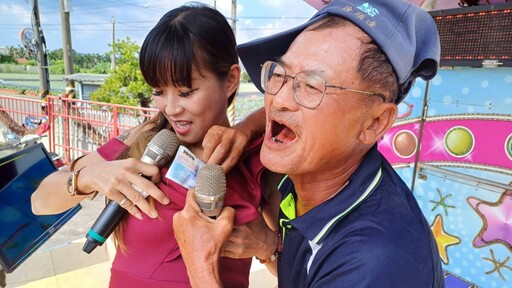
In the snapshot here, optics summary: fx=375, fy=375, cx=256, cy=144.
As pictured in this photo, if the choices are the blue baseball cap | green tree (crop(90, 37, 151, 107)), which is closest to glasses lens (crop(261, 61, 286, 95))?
the blue baseball cap

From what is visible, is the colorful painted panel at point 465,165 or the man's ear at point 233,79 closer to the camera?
the man's ear at point 233,79

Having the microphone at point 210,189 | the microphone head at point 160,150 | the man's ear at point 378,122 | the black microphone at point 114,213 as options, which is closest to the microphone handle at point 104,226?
the black microphone at point 114,213

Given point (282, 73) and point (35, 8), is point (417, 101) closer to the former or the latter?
point (282, 73)

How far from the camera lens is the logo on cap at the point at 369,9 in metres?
0.95

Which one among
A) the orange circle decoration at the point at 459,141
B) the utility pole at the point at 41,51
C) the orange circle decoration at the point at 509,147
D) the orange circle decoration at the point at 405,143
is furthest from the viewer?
the utility pole at the point at 41,51

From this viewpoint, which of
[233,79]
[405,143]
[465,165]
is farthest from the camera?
[405,143]

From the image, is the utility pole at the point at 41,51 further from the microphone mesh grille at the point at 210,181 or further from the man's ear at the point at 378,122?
the man's ear at the point at 378,122

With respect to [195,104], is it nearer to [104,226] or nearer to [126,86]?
[104,226]

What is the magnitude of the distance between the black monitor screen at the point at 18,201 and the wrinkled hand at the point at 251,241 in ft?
5.16

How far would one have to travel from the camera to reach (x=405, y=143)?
3947 millimetres

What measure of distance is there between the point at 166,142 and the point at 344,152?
1.96ft

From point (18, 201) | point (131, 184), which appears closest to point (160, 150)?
point (131, 184)

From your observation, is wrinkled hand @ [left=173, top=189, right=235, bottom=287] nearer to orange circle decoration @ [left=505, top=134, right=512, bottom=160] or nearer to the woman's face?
the woman's face

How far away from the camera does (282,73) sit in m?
1.03
